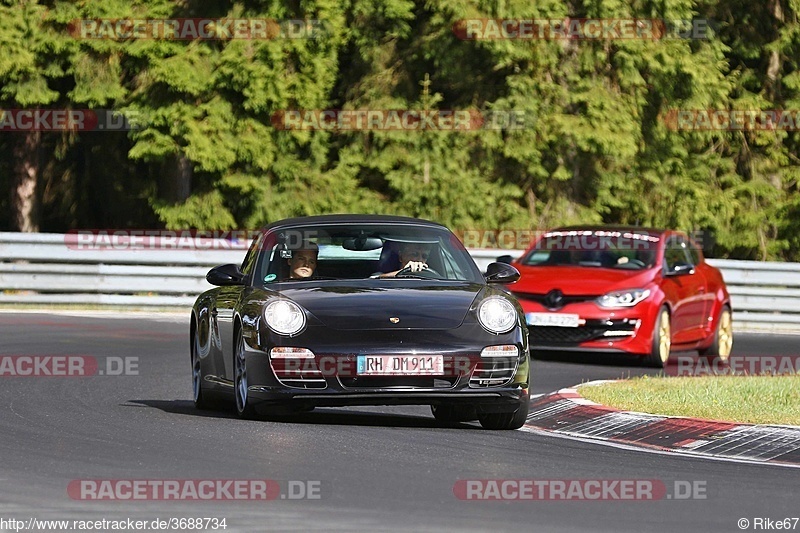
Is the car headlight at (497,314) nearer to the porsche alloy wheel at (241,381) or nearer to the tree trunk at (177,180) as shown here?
the porsche alloy wheel at (241,381)

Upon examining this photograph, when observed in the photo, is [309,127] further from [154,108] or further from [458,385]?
[458,385]

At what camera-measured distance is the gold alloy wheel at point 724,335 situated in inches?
773

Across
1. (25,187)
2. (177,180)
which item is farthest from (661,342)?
(25,187)

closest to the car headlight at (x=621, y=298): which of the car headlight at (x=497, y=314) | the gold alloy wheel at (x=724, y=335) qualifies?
the gold alloy wheel at (x=724, y=335)

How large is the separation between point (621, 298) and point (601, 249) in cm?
134

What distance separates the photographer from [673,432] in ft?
35.4

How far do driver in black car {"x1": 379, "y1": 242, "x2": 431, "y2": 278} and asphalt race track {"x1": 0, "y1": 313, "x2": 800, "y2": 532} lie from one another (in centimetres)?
102

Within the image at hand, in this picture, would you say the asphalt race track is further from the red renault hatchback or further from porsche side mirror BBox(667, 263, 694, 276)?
porsche side mirror BBox(667, 263, 694, 276)

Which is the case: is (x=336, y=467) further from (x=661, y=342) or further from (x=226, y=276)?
(x=661, y=342)

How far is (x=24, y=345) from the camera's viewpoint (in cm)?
1706

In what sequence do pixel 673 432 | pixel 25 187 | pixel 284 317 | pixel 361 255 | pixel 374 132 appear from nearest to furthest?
pixel 284 317 < pixel 673 432 < pixel 361 255 < pixel 374 132 < pixel 25 187

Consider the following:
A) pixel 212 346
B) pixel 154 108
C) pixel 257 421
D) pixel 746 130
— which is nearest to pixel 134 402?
pixel 212 346

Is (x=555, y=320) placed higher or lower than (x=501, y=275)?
lower

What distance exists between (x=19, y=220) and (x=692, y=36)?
1337cm
